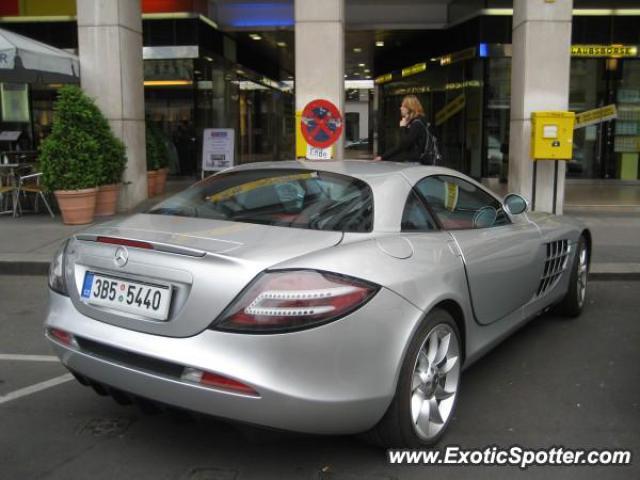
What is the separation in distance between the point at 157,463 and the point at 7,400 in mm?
1361

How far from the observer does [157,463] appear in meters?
3.21

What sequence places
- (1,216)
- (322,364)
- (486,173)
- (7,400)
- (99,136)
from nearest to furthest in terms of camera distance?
(322,364), (7,400), (99,136), (1,216), (486,173)

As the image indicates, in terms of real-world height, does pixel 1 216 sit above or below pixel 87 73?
below

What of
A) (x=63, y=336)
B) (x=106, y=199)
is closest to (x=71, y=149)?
(x=106, y=199)

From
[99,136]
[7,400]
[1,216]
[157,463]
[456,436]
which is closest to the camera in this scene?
[157,463]

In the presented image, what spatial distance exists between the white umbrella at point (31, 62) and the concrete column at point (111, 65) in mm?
300

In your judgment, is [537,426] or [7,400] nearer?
[537,426]

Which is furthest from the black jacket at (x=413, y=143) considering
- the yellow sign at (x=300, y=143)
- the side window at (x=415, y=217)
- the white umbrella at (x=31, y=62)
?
the white umbrella at (x=31, y=62)

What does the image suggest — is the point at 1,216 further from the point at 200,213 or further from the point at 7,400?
the point at 200,213

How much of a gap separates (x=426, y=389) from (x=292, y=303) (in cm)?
96

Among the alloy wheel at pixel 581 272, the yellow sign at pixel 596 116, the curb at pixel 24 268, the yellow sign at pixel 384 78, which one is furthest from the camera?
the yellow sign at pixel 384 78

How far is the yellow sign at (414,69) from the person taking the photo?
70.8 ft

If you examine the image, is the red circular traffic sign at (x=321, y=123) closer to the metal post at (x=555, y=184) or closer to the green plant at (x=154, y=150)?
the metal post at (x=555, y=184)

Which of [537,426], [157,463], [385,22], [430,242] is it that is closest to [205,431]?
[157,463]
